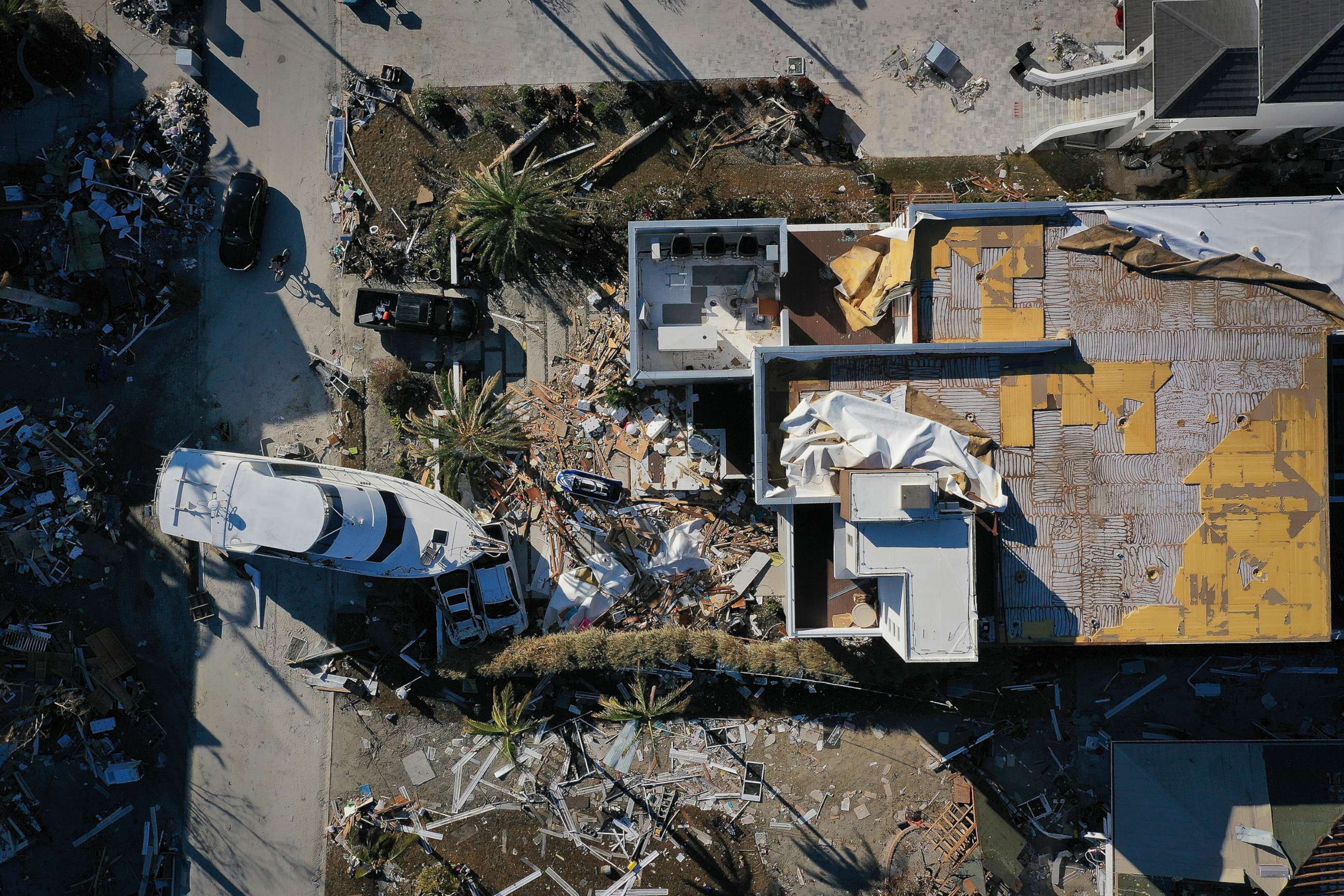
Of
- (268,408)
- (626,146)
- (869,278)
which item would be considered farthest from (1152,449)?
(268,408)

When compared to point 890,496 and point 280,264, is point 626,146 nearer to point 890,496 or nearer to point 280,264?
point 280,264

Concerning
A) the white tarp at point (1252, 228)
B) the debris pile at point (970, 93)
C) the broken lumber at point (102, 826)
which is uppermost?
the debris pile at point (970, 93)

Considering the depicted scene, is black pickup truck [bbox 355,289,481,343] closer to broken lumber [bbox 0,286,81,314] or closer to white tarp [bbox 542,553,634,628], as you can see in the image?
white tarp [bbox 542,553,634,628]

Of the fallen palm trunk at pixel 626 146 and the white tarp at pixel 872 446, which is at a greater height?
the fallen palm trunk at pixel 626 146

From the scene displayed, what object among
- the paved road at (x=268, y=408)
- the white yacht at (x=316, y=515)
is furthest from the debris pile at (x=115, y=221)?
the white yacht at (x=316, y=515)

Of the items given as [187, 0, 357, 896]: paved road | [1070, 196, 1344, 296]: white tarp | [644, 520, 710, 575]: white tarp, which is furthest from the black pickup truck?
[1070, 196, 1344, 296]: white tarp

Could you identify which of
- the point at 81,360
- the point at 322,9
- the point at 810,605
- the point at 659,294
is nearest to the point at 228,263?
the point at 81,360

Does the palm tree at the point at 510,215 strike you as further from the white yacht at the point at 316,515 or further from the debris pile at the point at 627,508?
the white yacht at the point at 316,515
